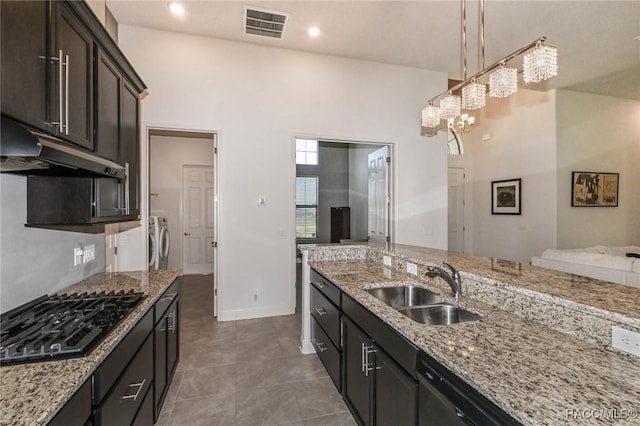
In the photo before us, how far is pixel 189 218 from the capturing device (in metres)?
6.24

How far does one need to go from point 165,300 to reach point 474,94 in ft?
9.38

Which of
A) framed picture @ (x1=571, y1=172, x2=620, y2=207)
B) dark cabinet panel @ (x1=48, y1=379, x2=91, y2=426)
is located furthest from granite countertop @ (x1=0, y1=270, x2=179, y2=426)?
framed picture @ (x1=571, y1=172, x2=620, y2=207)

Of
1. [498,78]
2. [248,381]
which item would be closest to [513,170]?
[498,78]

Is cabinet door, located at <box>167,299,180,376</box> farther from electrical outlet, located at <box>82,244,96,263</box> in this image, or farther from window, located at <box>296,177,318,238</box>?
window, located at <box>296,177,318,238</box>

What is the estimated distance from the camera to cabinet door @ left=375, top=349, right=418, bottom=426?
1271mm

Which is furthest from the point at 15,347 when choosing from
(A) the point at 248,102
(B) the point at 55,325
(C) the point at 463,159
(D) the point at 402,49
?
(C) the point at 463,159

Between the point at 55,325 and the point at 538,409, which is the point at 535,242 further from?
the point at 55,325

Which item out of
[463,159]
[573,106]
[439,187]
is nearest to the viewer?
[439,187]

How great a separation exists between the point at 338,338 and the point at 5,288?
6.14 ft

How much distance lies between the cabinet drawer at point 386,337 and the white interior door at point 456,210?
5477 mm

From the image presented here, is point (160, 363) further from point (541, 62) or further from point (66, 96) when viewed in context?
point (541, 62)

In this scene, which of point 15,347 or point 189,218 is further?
point 189,218

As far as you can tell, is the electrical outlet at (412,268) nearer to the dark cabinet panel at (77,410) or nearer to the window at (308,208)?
the dark cabinet panel at (77,410)

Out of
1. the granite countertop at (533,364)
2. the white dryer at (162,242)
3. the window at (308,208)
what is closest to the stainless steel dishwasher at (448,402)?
the granite countertop at (533,364)
